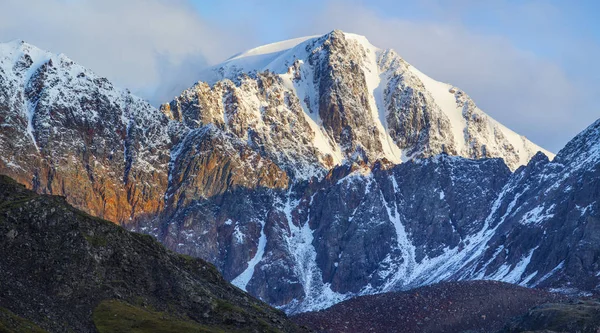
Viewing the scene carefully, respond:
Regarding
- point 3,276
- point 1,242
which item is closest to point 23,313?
point 3,276

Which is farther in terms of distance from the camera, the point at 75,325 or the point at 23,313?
the point at 75,325

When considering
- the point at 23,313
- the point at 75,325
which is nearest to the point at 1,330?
the point at 23,313

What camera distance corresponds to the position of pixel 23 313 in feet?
584

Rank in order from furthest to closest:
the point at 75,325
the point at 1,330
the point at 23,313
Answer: the point at 75,325, the point at 23,313, the point at 1,330

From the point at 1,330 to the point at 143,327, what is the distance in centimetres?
4613

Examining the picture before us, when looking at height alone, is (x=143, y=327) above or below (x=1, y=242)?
below

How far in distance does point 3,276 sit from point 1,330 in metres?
32.0

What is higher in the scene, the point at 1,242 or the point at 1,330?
the point at 1,242

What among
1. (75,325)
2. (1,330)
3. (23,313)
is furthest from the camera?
(75,325)

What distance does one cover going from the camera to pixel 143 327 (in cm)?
19938

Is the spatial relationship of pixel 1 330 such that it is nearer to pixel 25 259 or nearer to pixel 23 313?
pixel 23 313

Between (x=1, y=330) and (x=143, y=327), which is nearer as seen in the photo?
(x=1, y=330)

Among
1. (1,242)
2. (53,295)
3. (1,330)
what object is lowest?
(1,330)

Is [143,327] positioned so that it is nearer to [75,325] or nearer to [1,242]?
[75,325]
